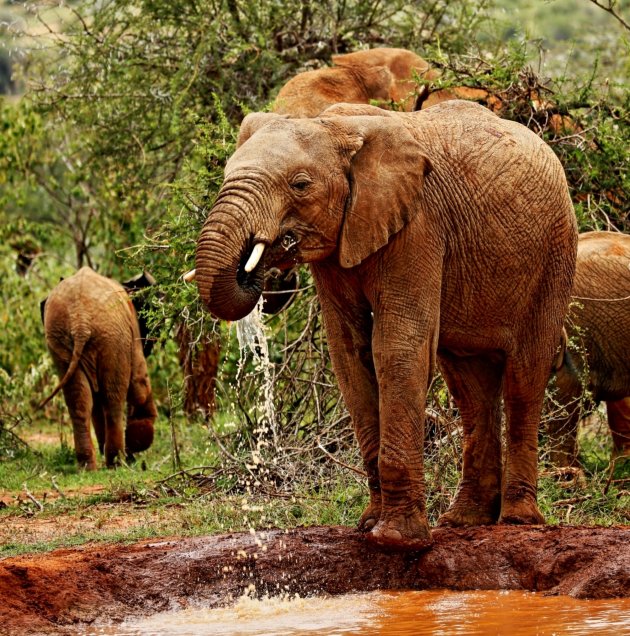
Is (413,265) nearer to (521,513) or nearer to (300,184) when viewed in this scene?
(300,184)

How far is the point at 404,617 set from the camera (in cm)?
582

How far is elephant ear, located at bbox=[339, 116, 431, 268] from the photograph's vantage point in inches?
239

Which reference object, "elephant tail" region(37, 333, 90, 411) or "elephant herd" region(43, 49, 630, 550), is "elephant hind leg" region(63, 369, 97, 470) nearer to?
"elephant tail" region(37, 333, 90, 411)

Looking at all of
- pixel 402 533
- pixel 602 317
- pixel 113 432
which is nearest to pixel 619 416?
pixel 602 317

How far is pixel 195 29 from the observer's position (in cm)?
1290

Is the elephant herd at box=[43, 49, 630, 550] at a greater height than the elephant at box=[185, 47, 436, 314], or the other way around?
the elephant at box=[185, 47, 436, 314]

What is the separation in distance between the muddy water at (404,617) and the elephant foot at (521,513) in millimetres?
797

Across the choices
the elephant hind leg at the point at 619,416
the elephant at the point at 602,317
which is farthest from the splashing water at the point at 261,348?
the elephant hind leg at the point at 619,416

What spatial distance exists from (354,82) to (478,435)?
4.63 m

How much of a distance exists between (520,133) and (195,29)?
6.58m

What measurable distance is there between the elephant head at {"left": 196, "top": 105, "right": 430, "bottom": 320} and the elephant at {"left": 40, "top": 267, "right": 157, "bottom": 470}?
5509 mm

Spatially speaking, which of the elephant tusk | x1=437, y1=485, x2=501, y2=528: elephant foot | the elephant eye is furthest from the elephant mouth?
x1=437, y1=485, x2=501, y2=528: elephant foot

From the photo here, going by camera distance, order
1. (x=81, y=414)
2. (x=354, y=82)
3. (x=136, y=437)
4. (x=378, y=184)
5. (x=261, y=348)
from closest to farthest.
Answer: (x=378, y=184) < (x=261, y=348) < (x=354, y=82) < (x=81, y=414) < (x=136, y=437)

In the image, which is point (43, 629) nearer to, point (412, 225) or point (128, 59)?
point (412, 225)
